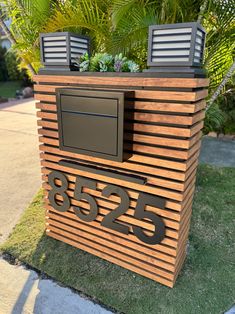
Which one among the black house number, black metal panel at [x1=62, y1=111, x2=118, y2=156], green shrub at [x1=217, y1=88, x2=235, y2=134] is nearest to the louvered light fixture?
black metal panel at [x1=62, y1=111, x2=118, y2=156]

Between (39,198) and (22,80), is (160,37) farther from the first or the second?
(22,80)

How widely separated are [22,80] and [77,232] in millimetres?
14755

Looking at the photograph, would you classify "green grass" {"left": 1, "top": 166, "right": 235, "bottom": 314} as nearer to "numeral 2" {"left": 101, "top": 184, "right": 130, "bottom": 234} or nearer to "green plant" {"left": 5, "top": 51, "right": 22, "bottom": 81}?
"numeral 2" {"left": 101, "top": 184, "right": 130, "bottom": 234}

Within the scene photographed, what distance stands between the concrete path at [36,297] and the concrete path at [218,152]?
3682 millimetres

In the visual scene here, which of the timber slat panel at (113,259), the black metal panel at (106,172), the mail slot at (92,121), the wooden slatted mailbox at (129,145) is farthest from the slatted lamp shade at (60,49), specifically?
the timber slat panel at (113,259)

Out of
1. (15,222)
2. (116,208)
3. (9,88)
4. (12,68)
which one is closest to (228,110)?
(116,208)

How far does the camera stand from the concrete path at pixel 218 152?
504 centimetres

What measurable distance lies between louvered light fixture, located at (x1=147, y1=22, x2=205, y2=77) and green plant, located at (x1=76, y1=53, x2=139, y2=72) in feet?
0.84

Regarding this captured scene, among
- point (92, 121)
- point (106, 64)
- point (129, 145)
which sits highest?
point (106, 64)

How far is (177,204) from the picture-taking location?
1.93 metres

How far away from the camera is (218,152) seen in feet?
18.4

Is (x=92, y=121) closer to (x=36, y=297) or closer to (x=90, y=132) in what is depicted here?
(x=90, y=132)

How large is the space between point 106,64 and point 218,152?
4326 millimetres

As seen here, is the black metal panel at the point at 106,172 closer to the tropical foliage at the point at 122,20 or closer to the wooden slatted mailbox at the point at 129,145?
the wooden slatted mailbox at the point at 129,145
